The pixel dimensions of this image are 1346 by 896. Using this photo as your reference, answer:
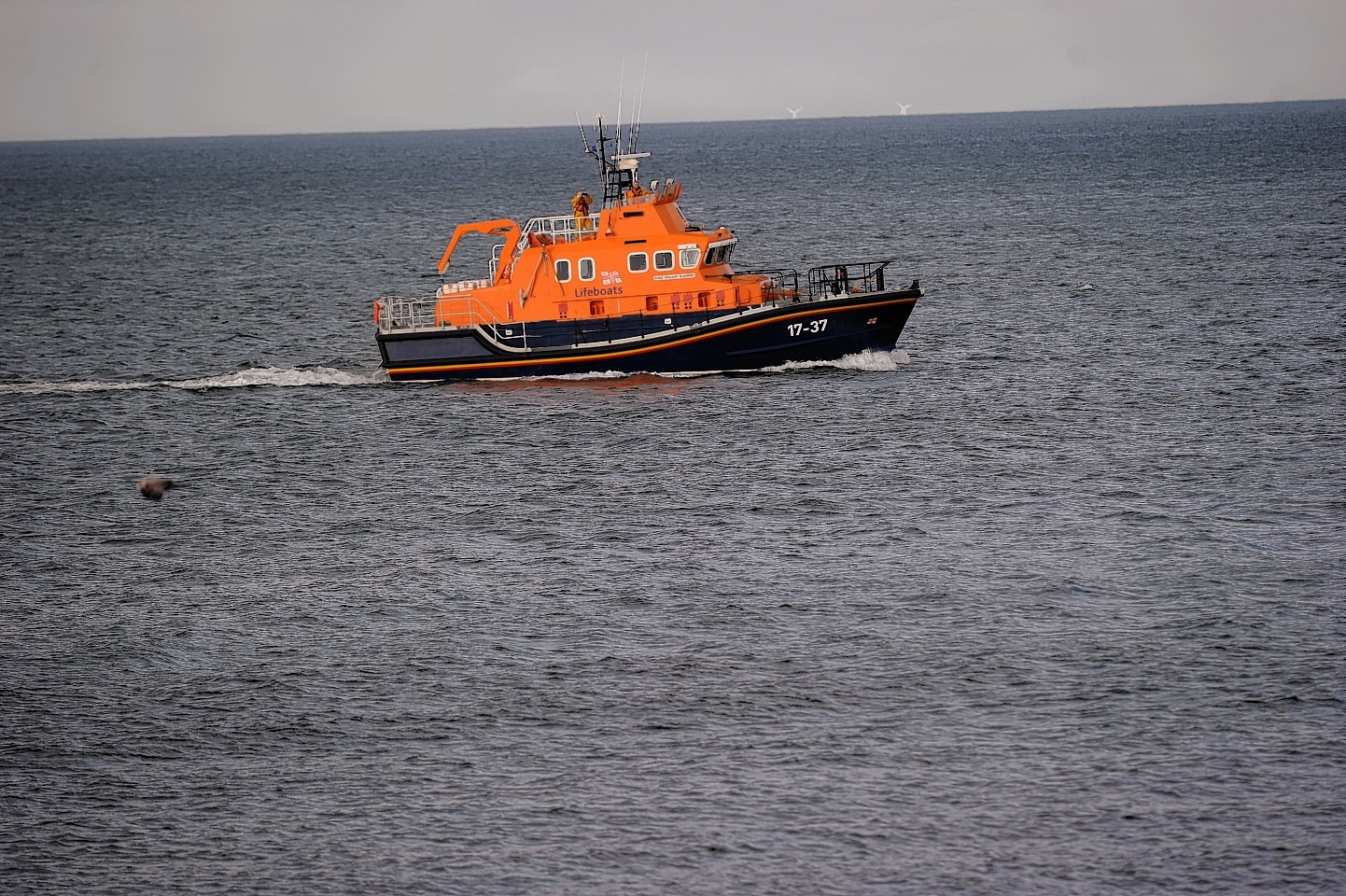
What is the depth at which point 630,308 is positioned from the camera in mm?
44000

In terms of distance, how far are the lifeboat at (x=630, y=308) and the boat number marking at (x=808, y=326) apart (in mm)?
25

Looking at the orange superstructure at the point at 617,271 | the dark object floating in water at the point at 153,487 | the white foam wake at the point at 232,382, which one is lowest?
the dark object floating in water at the point at 153,487

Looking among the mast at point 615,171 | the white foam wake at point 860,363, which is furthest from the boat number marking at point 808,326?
the mast at point 615,171

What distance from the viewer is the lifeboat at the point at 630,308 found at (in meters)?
43.4

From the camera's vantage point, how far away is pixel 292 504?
1382 inches

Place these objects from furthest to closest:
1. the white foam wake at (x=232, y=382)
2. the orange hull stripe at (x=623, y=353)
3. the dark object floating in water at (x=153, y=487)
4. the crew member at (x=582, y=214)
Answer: the white foam wake at (x=232, y=382) → the crew member at (x=582, y=214) → the orange hull stripe at (x=623, y=353) → the dark object floating in water at (x=153, y=487)

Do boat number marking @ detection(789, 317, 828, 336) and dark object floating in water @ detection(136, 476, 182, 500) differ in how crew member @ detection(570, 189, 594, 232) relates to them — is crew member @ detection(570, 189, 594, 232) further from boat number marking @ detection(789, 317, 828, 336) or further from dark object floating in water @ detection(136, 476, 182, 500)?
dark object floating in water @ detection(136, 476, 182, 500)

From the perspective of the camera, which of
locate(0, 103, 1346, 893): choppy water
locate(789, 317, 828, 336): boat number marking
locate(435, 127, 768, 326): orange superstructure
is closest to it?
locate(0, 103, 1346, 893): choppy water

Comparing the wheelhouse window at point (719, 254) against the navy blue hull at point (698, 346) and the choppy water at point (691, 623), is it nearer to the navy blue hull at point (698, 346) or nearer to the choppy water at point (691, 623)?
the navy blue hull at point (698, 346)

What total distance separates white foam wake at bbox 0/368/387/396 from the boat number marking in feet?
41.3

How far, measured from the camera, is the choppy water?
20203 millimetres

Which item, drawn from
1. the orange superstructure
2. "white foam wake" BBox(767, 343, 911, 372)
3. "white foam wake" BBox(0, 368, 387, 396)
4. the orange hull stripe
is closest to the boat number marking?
the orange hull stripe

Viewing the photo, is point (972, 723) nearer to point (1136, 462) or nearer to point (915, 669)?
point (915, 669)

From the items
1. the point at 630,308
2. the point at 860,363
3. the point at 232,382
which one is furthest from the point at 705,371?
the point at 232,382
